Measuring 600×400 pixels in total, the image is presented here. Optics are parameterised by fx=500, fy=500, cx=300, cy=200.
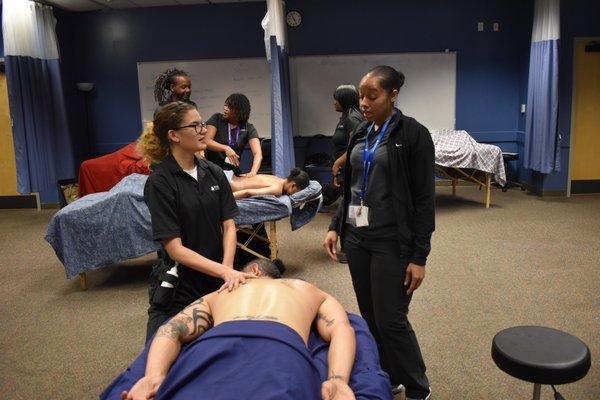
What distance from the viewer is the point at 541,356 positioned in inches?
53.8

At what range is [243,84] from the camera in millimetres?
6172

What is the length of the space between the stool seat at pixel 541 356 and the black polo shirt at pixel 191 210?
93cm

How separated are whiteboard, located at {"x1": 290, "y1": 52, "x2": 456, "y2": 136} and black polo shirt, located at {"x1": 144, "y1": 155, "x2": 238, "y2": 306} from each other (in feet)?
15.0

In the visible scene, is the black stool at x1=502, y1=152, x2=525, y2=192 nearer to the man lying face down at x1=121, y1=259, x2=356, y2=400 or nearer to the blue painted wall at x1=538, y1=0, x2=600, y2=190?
the blue painted wall at x1=538, y1=0, x2=600, y2=190

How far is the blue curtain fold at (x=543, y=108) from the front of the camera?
17.2 ft

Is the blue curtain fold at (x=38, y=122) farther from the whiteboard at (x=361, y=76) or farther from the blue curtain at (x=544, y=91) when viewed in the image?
the blue curtain at (x=544, y=91)

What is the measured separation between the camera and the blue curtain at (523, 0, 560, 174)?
520cm

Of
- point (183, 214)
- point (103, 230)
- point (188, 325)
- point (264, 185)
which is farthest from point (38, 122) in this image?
point (188, 325)

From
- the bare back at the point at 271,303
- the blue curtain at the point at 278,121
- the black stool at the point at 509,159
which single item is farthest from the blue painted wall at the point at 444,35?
the bare back at the point at 271,303

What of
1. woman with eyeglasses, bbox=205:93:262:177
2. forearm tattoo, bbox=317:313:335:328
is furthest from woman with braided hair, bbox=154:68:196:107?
forearm tattoo, bbox=317:313:335:328

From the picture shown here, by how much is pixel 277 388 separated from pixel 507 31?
614 cm

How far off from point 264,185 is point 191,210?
1748 mm

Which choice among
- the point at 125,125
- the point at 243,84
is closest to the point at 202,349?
the point at 243,84

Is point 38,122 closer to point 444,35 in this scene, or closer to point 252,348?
point 444,35
